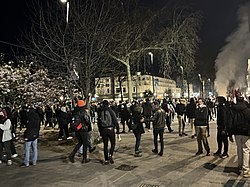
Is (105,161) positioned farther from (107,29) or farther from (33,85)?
(33,85)

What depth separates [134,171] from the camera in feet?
23.4

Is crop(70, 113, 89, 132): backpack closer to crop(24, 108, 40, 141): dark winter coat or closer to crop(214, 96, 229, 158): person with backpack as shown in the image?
crop(24, 108, 40, 141): dark winter coat

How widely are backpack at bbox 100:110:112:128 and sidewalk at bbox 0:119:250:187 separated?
1272mm

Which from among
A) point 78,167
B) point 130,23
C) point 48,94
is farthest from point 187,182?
point 48,94

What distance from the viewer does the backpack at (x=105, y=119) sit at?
7805 mm

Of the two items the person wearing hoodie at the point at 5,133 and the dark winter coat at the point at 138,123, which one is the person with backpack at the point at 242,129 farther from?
the person wearing hoodie at the point at 5,133

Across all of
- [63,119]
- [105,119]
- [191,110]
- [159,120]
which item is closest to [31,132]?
[105,119]

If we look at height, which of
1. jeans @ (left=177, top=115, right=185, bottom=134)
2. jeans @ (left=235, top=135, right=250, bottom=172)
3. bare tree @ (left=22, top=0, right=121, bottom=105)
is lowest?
jeans @ (left=235, top=135, right=250, bottom=172)

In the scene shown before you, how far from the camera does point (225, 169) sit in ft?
22.7

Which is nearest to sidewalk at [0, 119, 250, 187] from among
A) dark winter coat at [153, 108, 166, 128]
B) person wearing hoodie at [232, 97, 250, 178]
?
person wearing hoodie at [232, 97, 250, 178]

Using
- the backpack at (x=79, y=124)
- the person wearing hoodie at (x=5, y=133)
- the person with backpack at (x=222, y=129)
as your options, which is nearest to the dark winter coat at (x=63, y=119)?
the person wearing hoodie at (x=5, y=133)

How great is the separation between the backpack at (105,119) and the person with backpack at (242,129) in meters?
3.52

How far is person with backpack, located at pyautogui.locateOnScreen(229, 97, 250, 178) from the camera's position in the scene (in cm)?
630

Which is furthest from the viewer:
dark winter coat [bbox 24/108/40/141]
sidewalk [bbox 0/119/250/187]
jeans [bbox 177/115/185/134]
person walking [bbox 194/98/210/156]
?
jeans [bbox 177/115/185/134]
